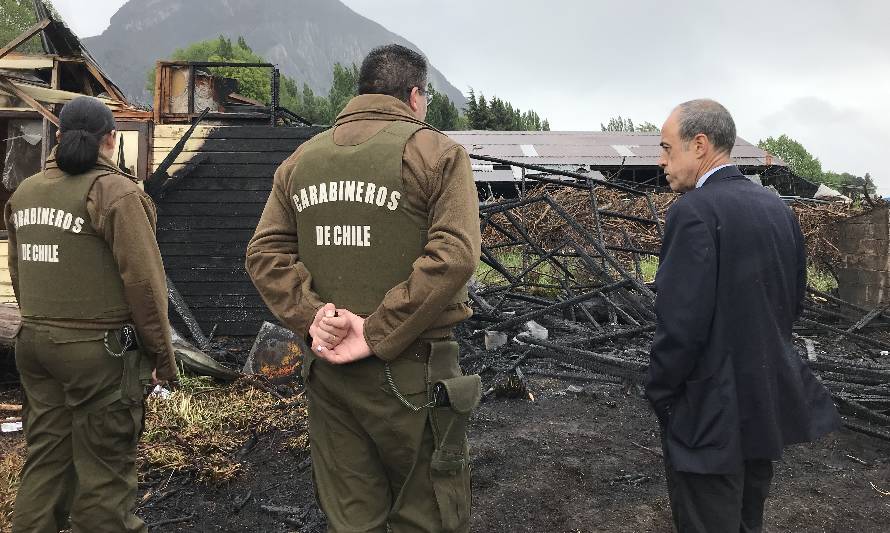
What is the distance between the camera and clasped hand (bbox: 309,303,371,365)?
187cm

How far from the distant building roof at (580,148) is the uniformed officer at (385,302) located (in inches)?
840

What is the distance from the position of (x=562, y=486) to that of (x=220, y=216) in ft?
20.0

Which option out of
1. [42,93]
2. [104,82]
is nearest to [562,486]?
[42,93]

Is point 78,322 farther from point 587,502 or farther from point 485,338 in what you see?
point 485,338

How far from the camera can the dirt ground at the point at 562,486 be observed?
338 cm

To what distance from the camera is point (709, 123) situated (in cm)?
212

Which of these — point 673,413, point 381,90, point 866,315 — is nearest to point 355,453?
point 673,413

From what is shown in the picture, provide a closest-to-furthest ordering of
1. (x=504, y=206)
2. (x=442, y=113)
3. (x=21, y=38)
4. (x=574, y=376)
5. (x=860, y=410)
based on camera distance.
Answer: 1. (x=860, y=410)
2. (x=574, y=376)
3. (x=504, y=206)
4. (x=21, y=38)
5. (x=442, y=113)

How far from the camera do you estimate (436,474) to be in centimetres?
191

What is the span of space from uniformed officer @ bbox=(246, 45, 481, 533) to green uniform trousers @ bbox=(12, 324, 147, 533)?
1.10 m

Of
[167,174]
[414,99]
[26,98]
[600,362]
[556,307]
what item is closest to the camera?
[414,99]

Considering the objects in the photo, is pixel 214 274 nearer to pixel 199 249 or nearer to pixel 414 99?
pixel 199 249

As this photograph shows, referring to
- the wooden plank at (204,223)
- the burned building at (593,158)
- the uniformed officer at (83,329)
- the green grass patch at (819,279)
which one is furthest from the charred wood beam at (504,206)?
the burned building at (593,158)

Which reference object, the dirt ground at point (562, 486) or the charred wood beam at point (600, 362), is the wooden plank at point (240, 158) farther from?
the charred wood beam at point (600, 362)
